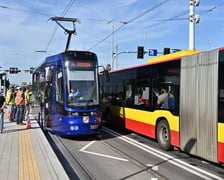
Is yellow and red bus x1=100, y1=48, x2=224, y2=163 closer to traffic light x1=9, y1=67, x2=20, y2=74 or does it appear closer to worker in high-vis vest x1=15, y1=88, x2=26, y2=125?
worker in high-vis vest x1=15, y1=88, x2=26, y2=125

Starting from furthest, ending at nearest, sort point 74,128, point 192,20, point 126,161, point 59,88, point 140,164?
point 192,20 → point 59,88 → point 74,128 → point 126,161 → point 140,164

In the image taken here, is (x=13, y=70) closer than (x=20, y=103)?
No

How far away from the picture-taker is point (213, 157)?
6.46 m

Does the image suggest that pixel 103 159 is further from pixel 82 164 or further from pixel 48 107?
pixel 48 107

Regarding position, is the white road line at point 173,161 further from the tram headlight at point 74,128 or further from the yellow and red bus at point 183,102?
the tram headlight at point 74,128

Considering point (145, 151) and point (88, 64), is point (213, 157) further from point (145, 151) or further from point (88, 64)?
point (88, 64)

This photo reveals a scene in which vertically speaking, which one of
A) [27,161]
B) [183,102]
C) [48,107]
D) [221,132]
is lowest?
[27,161]

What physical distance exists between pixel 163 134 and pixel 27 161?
4476 mm

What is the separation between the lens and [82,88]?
992 cm

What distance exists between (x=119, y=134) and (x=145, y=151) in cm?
333

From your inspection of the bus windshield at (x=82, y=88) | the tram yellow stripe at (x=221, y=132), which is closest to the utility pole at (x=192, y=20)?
the bus windshield at (x=82, y=88)

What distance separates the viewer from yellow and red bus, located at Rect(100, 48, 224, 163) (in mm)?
6441

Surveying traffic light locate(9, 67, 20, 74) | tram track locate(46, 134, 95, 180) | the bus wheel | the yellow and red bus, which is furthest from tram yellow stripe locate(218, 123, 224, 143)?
traffic light locate(9, 67, 20, 74)

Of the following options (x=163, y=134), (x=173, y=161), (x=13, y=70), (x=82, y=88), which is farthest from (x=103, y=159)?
(x=13, y=70)
